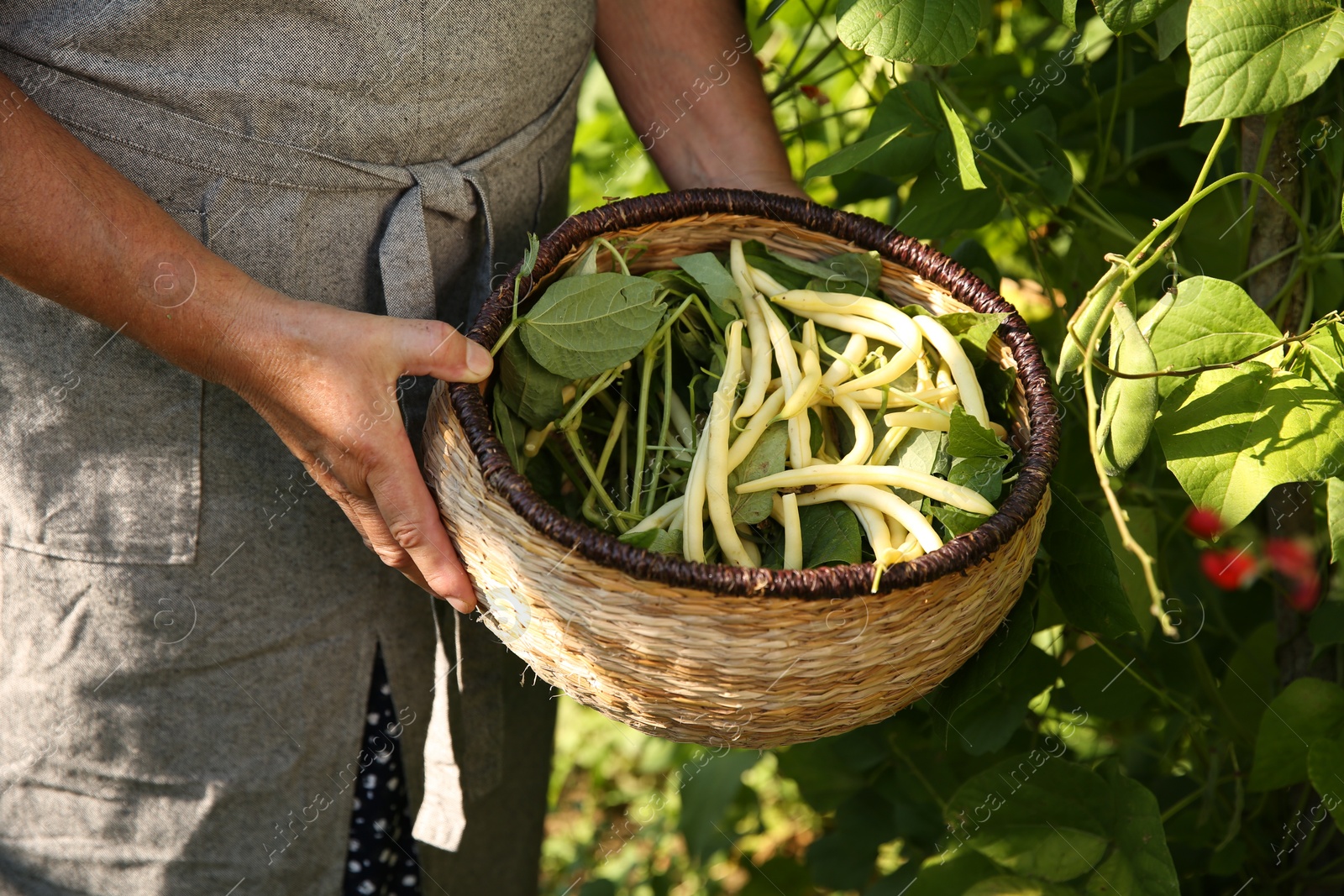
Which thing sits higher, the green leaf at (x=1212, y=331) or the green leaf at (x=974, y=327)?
the green leaf at (x=974, y=327)

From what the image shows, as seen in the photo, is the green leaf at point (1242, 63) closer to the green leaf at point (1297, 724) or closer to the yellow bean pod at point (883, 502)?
the yellow bean pod at point (883, 502)

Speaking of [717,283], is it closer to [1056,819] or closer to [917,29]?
[917,29]

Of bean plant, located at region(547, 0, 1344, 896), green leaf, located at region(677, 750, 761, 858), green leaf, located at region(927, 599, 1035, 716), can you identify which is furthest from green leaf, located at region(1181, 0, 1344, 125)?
green leaf, located at region(677, 750, 761, 858)

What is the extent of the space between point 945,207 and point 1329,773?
46 centimetres

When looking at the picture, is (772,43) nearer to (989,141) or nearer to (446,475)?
(989,141)

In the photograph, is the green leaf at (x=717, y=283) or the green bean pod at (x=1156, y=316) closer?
the green bean pod at (x=1156, y=316)

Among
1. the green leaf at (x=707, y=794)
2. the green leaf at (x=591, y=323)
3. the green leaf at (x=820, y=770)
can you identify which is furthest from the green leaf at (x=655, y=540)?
the green leaf at (x=707, y=794)

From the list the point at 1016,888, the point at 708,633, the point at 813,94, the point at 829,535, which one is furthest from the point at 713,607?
the point at 813,94

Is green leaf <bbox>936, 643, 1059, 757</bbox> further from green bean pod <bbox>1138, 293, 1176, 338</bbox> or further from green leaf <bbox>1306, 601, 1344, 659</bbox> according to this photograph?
green bean pod <bbox>1138, 293, 1176, 338</bbox>

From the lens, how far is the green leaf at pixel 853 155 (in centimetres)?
68

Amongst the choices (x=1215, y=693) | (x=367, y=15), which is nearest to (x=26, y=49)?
(x=367, y=15)

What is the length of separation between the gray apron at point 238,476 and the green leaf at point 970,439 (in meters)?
0.36

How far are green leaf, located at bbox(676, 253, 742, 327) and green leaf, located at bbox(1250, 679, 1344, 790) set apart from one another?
45 centimetres

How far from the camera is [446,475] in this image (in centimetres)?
60
